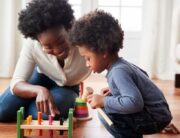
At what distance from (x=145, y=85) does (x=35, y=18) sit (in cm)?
50

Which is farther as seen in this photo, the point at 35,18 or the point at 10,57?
the point at 10,57

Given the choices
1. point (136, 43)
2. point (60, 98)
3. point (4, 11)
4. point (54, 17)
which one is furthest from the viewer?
point (136, 43)

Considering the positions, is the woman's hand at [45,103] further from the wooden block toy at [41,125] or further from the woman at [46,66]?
the wooden block toy at [41,125]

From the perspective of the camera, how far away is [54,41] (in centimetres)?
146

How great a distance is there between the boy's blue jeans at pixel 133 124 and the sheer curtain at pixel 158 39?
1.80 metres

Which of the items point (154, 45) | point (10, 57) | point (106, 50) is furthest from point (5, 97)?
point (154, 45)

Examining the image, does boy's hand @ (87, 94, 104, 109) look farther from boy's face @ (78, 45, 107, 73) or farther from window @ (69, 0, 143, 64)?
window @ (69, 0, 143, 64)

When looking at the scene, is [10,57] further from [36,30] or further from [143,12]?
[36,30]

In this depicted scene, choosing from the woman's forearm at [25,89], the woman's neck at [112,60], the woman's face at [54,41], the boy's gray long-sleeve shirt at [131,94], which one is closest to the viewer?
the boy's gray long-sleeve shirt at [131,94]

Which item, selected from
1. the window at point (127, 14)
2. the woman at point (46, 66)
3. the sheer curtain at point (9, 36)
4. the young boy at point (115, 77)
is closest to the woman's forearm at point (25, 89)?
the woman at point (46, 66)

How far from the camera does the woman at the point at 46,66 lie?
4.88ft

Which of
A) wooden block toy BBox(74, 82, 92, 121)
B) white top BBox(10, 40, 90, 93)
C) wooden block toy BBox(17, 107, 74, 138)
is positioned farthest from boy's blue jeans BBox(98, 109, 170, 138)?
wooden block toy BBox(74, 82, 92, 121)

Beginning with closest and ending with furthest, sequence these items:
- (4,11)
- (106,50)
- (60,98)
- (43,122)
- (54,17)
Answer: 1. (106,50)
2. (43,122)
3. (54,17)
4. (60,98)
5. (4,11)

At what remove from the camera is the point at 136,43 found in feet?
11.0
